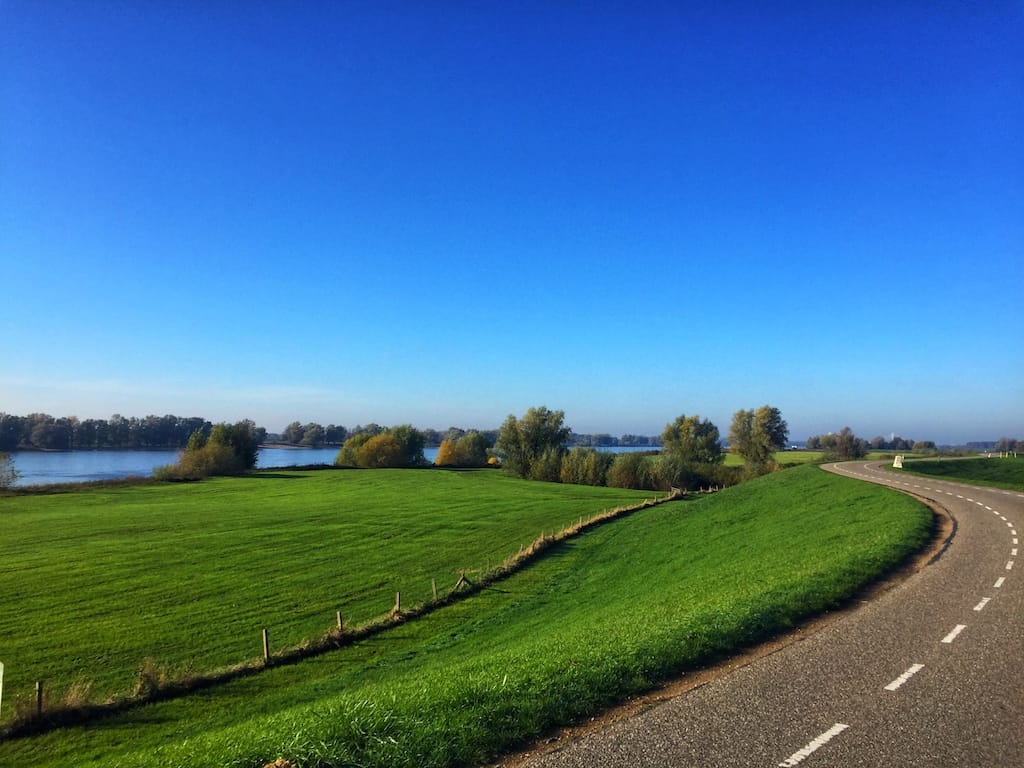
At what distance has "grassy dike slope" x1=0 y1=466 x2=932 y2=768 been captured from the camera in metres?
7.51

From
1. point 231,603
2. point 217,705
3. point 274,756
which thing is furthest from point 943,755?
point 231,603

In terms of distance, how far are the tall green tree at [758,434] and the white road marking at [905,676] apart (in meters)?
105

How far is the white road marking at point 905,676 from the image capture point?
841 centimetres

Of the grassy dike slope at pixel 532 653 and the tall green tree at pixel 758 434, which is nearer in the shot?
the grassy dike slope at pixel 532 653

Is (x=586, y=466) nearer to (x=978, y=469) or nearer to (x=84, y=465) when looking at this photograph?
(x=978, y=469)

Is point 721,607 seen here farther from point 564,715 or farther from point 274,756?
point 274,756

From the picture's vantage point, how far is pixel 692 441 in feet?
402

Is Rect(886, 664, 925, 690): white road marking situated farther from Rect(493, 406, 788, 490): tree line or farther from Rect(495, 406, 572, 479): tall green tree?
Rect(495, 406, 572, 479): tall green tree

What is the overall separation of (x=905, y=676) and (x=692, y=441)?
118 metres

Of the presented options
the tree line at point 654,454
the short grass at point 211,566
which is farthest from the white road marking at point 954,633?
the tree line at point 654,454

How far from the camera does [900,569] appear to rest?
52.9 feet

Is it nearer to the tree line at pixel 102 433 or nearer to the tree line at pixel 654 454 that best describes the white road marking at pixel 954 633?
the tree line at pixel 654 454

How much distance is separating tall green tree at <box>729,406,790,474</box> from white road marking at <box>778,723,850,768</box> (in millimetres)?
107792

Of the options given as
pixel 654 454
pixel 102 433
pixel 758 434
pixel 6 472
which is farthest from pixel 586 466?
pixel 102 433
